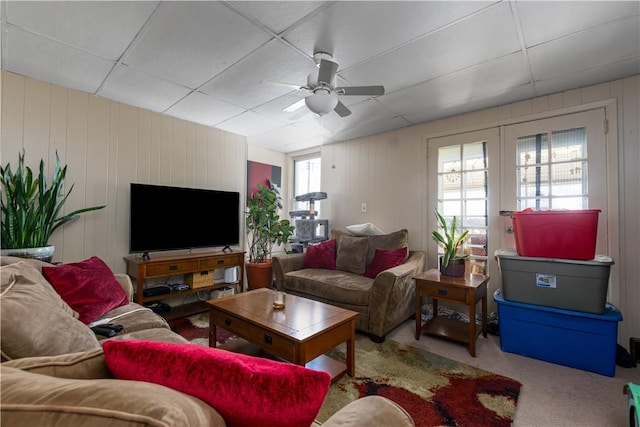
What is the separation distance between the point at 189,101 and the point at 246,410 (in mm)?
3105

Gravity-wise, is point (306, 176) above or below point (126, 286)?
above

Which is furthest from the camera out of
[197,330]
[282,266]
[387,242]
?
[282,266]

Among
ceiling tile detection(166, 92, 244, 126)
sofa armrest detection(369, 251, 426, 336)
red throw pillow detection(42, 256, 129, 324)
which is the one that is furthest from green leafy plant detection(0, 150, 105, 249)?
sofa armrest detection(369, 251, 426, 336)

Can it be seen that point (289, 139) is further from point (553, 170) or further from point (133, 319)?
point (553, 170)

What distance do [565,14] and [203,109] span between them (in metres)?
3.17

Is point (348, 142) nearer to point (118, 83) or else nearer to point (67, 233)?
point (118, 83)

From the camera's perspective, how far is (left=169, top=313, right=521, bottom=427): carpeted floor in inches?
63.4

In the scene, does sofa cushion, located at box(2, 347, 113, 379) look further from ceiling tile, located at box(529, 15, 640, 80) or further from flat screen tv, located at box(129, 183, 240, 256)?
ceiling tile, located at box(529, 15, 640, 80)

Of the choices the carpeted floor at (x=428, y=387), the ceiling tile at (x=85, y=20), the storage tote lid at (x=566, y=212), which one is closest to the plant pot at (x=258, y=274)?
the carpeted floor at (x=428, y=387)

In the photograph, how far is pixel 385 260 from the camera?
121 inches

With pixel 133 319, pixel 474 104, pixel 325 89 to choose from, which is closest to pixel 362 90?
pixel 325 89

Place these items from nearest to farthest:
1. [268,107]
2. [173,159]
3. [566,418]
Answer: [566,418]
[268,107]
[173,159]

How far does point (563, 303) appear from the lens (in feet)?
7.09

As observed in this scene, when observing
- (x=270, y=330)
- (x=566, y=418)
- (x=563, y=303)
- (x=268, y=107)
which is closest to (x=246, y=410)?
(x=270, y=330)
